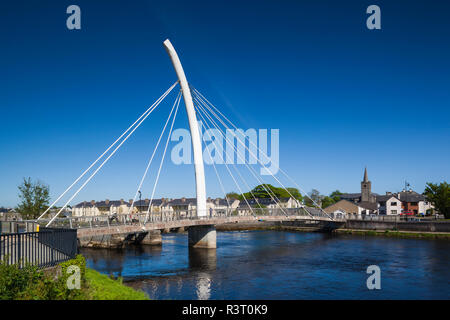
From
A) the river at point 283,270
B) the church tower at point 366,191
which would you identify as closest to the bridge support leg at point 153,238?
the river at point 283,270

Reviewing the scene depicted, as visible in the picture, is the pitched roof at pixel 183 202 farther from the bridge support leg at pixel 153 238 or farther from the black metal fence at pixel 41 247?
the black metal fence at pixel 41 247

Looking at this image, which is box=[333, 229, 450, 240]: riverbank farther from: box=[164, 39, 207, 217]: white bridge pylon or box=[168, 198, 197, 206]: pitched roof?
box=[168, 198, 197, 206]: pitched roof

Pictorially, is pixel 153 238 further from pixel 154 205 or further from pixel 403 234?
pixel 154 205

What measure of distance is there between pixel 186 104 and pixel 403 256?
92.7 feet

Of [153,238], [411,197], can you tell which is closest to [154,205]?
[153,238]

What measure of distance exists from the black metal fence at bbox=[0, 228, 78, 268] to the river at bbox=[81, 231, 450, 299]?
24.2 ft

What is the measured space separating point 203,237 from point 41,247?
96.5ft

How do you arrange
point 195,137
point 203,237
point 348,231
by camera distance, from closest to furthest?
point 195,137
point 203,237
point 348,231

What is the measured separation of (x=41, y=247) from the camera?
15719 millimetres

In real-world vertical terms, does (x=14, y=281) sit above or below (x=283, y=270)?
above

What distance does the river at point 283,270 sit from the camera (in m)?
23.5

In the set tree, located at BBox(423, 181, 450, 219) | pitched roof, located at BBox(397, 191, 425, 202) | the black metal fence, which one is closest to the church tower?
pitched roof, located at BBox(397, 191, 425, 202)

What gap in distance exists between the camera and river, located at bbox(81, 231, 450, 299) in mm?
23531
